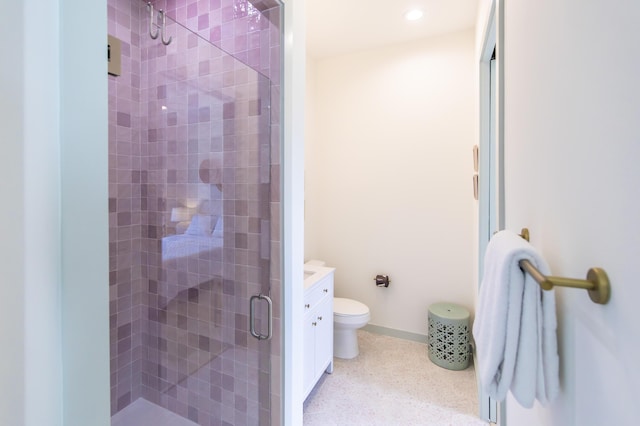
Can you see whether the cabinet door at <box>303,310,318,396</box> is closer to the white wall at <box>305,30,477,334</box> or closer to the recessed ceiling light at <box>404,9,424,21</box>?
the white wall at <box>305,30,477,334</box>

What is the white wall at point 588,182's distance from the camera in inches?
14.9

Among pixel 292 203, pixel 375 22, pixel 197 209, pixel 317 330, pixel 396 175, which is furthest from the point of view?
pixel 396 175

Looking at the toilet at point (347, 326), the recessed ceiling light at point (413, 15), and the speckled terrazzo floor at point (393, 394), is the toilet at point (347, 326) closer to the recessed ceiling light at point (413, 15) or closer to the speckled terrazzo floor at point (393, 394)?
the speckled terrazzo floor at point (393, 394)

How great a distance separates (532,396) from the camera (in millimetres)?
542

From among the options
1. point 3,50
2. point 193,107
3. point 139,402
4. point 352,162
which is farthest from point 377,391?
point 3,50

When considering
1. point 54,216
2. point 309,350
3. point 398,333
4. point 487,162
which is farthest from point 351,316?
point 54,216

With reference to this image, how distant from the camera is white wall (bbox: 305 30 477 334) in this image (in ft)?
8.54

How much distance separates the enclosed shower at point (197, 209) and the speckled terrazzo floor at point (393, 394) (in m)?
0.69

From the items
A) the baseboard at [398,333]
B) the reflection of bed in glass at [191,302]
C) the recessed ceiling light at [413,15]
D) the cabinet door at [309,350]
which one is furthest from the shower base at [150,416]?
the recessed ceiling light at [413,15]

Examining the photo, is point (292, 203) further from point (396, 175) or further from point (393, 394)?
point (396, 175)

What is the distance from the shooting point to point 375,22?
2.43m

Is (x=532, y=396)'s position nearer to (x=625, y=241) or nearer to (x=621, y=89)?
(x=625, y=241)

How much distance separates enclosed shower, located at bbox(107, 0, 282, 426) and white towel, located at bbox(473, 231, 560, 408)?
97cm

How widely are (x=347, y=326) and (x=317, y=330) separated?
51cm
